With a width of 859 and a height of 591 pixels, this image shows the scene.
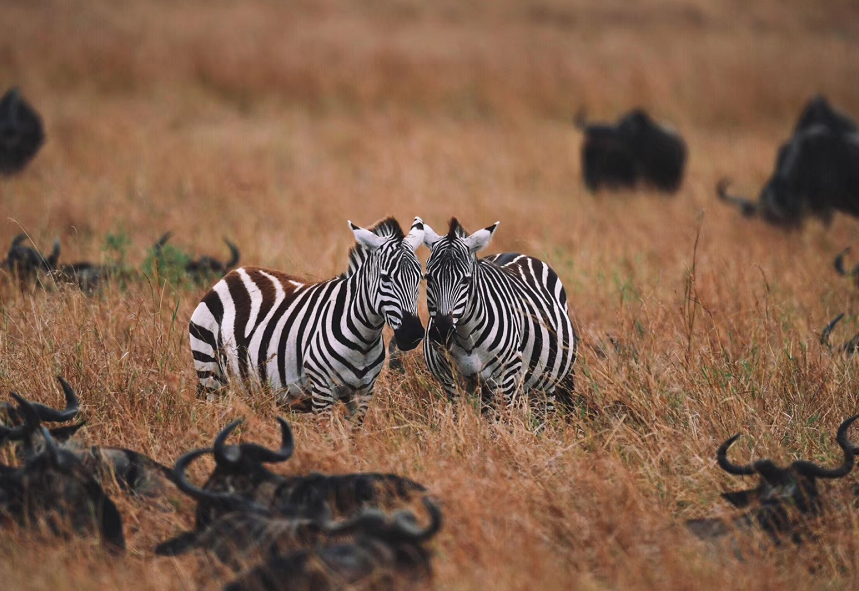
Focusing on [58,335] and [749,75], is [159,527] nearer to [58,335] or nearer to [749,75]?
[58,335]

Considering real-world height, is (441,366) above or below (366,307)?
below

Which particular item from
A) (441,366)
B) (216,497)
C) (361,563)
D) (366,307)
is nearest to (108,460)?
(216,497)

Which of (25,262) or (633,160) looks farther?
(633,160)

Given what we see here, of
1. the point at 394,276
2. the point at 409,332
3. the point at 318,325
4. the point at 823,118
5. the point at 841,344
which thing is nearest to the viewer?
the point at 409,332

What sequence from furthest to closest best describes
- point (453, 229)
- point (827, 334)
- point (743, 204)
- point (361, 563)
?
point (743, 204)
point (827, 334)
point (453, 229)
point (361, 563)

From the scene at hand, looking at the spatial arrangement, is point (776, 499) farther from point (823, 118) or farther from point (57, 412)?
point (823, 118)

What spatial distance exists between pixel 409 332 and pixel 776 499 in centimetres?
178

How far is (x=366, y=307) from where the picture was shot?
4613mm

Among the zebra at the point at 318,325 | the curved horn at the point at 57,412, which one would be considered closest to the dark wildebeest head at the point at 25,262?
the zebra at the point at 318,325

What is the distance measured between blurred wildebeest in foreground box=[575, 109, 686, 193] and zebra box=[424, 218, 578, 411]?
7.99m

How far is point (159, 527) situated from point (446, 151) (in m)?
10.8

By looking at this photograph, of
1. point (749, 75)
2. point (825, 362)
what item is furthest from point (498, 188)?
point (749, 75)

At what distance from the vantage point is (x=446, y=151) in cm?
1415

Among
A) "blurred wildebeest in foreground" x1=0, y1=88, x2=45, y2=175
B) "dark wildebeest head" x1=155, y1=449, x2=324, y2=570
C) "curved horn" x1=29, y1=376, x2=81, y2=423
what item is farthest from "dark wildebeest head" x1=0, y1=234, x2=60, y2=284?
"blurred wildebeest in foreground" x1=0, y1=88, x2=45, y2=175
